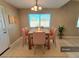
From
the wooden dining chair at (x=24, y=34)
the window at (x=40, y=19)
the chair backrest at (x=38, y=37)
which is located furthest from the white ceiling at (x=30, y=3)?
the chair backrest at (x=38, y=37)

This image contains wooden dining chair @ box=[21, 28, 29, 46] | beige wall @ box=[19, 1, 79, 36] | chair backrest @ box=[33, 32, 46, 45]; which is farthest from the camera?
beige wall @ box=[19, 1, 79, 36]

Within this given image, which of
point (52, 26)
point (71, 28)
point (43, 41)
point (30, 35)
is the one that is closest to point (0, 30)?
point (30, 35)

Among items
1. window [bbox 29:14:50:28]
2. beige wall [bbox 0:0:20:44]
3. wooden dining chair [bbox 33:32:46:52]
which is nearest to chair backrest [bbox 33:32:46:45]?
wooden dining chair [bbox 33:32:46:52]

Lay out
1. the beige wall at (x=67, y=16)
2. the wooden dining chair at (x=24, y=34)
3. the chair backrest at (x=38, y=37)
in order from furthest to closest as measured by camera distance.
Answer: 1. the beige wall at (x=67, y=16)
2. the wooden dining chair at (x=24, y=34)
3. the chair backrest at (x=38, y=37)

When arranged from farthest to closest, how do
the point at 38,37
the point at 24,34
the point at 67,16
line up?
the point at 67,16 < the point at 24,34 < the point at 38,37

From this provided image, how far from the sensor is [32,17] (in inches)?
122

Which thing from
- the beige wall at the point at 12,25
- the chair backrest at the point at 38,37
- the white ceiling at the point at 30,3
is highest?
the white ceiling at the point at 30,3

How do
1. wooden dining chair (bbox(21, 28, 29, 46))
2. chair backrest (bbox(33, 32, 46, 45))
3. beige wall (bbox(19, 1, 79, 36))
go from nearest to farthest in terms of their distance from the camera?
1. chair backrest (bbox(33, 32, 46, 45))
2. wooden dining chair (bbox(21, 28, 29, 46))
3. beige wall (bbox(19, 1, 79, 36))

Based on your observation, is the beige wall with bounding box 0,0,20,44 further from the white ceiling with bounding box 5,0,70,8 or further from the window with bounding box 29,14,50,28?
the window with bounding box 29,14,50,28

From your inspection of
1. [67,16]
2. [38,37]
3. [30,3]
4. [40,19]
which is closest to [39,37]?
[38,37]

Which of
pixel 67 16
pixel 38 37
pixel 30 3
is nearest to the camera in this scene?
pixel 38 37

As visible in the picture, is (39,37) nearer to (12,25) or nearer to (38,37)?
(38,37)

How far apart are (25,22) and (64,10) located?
159 cm

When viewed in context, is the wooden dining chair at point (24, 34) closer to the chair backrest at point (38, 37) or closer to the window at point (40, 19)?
the window at point (40, 19)
